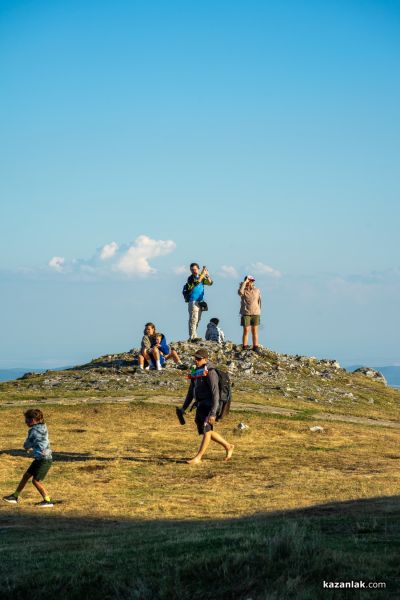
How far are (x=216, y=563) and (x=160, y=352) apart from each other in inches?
924

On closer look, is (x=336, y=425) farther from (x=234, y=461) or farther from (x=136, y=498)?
(x=136, y=498)

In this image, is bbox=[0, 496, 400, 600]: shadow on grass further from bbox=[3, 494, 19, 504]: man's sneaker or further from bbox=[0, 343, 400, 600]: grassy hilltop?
bbox=[3, 494, 19, 504]: man's sneaker

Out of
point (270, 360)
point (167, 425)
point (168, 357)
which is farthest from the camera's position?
point (270, 360)

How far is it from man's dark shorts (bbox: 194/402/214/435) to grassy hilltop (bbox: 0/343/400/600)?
88cm

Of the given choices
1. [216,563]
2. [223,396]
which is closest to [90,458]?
[223,396]

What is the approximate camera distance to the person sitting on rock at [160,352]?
3309cm

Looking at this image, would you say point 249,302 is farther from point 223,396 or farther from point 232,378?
point 223,396

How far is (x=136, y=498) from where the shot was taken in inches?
666

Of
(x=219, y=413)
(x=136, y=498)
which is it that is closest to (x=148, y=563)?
(x=136, y=498)

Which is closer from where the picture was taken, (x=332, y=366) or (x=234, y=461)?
(x=234, y=461)

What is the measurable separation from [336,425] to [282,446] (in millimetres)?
3881

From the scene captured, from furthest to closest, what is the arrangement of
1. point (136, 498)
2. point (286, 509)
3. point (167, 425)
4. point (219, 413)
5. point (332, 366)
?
point (332, 366)
point (167, 425)
point (219, 413)
point (136, 498)
point (286, 509)

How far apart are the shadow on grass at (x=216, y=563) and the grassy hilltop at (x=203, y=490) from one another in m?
0.02

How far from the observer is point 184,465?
2019 cm
